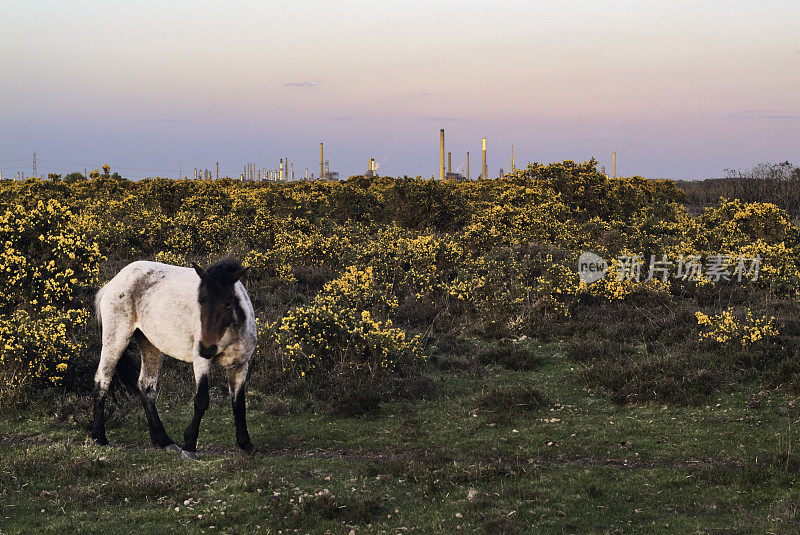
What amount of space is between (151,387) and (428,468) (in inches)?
160

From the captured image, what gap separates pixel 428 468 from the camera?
696cm

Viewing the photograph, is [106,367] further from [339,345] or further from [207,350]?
[339,345]

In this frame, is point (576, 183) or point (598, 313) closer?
point (598, 313)

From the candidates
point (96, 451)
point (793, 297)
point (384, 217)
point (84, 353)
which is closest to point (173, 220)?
point (384, 217)

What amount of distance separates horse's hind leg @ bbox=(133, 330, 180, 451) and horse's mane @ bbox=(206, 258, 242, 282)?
2.14 m

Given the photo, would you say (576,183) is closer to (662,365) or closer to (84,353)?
(662,365)

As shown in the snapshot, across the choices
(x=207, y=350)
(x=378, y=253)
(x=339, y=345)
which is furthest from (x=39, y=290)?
(x=378, y=253)

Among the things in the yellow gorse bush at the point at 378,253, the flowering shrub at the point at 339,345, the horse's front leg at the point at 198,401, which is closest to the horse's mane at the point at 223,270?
the horse's front leg at the point at 198,401

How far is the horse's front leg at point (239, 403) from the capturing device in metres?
7.68

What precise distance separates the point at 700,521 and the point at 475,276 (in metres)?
9.46

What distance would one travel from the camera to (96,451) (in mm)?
7406

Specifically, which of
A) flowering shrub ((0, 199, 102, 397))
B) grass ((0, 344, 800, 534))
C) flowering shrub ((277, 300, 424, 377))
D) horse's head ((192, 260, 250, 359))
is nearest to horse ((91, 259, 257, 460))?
horse's head ((192, 260, 250, 359))

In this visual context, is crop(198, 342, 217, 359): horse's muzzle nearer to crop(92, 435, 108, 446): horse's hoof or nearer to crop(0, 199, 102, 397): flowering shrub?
crop(92, 435, 108, 446): horse's hoof

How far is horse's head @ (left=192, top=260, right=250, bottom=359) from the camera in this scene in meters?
7.02
